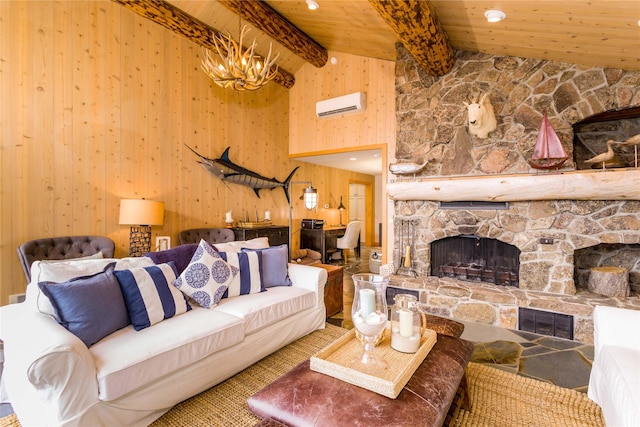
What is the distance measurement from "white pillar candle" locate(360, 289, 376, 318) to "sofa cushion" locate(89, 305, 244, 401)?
102 cm

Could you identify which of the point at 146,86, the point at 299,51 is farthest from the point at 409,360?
the point at 299,51

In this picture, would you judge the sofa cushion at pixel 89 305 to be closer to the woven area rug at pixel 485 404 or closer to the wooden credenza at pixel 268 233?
the woven area rug at pixel 485 404

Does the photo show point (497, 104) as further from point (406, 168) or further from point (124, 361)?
point (124, 361)

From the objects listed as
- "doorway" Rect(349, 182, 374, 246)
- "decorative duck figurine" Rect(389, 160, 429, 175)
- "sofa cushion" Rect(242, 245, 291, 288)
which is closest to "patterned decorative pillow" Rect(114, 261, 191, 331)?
"sofa cushion" Rect(242, 245, 291, 288)

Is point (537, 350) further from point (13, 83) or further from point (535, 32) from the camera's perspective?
point (13, 83)

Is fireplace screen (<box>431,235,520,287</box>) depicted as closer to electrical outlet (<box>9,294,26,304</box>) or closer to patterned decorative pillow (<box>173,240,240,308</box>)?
patterned decorative pillow (<box>173,240,240,308</box>)

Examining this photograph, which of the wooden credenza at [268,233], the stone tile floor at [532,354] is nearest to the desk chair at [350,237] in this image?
the wooden credenza at [268,233]

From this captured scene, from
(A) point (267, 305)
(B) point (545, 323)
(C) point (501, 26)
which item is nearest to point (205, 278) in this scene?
(A) point (267, 305)

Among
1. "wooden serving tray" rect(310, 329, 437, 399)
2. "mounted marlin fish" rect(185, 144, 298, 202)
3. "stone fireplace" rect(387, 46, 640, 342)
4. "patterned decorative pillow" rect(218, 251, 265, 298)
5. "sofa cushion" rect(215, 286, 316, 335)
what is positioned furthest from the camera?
"mounted marlin fish" rect(185, 144, 298, 202)

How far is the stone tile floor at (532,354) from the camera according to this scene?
2283mm

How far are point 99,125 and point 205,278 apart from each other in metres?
2.42

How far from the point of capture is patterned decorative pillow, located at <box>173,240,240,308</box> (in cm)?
231

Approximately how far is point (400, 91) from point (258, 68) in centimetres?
223

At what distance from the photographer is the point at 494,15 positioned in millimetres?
2727
